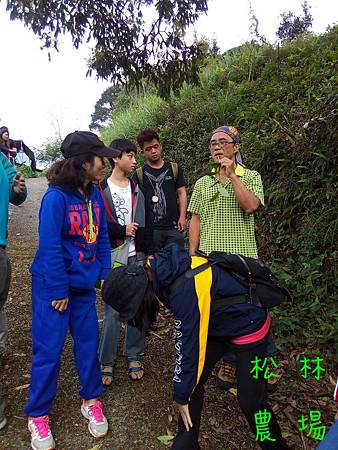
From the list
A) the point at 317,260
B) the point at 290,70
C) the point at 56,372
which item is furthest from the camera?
the point at 290,70

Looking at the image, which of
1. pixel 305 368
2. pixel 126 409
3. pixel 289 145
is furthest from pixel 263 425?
pixel 289 145

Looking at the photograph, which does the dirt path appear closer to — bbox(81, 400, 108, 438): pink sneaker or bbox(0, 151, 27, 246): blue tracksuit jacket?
bbox(81, 400, 108, 438): pink sneaker

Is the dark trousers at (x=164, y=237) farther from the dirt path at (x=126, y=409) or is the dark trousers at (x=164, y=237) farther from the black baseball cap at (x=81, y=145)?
the black baseball cap at (x=81, y=145)

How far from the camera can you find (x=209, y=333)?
82.4 inches

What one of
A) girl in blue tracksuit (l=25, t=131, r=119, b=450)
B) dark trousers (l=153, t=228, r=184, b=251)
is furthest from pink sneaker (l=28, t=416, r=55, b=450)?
dark trousers (l=153, t=228, r=184, b=251)

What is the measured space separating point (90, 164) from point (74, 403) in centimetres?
172

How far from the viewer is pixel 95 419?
255 centimetres

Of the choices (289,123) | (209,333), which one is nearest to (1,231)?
(209,333)

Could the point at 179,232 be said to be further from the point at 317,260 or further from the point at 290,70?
the point at 290,70

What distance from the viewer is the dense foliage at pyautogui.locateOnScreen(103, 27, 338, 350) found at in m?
3.57

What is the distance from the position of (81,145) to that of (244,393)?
5.60 ft

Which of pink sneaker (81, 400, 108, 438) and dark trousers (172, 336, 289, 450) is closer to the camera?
dark trousers (172, 336, 289, 450)

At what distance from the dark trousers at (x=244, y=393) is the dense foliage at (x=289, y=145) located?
1.34 meters

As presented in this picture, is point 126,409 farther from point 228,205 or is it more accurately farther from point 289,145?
point 289,145
